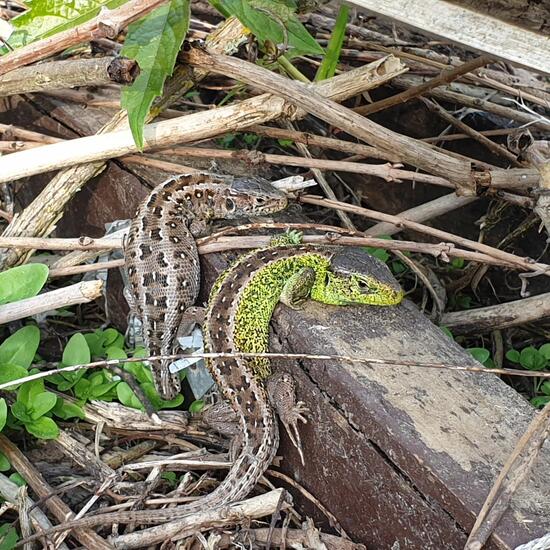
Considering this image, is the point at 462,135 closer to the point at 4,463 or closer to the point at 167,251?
the point at 167,251

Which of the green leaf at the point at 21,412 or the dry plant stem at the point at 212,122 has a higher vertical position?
the dry plant stem at the point at 212,122

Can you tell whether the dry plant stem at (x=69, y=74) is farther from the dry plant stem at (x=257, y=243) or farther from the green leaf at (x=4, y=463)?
the green leaf at (x=4, y=463)

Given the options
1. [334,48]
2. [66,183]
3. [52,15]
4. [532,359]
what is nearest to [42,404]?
[66,183]

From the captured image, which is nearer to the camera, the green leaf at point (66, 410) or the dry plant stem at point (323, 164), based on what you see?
the green leaf at point (66, 410)

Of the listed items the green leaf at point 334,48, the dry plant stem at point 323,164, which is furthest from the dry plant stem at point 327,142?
the green leaf at point 334,48

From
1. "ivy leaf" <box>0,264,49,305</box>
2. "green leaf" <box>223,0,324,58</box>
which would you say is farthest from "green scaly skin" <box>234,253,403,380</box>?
"green leaf" <box>223,0,324,58</box>

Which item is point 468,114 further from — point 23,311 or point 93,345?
point 23,311

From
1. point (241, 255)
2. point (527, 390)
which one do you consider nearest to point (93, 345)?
point (241, 255)
